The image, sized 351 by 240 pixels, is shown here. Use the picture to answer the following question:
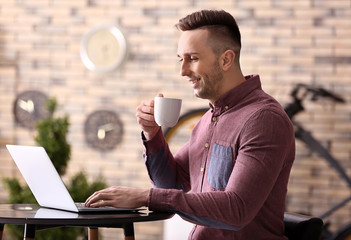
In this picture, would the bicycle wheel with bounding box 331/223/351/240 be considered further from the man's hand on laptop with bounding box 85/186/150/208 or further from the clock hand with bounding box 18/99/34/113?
the man's hand on laptop with bounding box 85/186/150/208

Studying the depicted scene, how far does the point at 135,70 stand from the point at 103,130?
58cm

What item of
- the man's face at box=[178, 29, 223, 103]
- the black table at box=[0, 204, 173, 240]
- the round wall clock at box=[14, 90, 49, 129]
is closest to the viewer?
the black table at box=[0, 204, 173, 240]

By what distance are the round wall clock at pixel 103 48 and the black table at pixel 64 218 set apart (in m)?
3.29

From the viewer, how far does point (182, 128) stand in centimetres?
525

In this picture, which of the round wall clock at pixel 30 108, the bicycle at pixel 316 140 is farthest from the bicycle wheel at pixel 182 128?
the round wall clock at pixel 30 108

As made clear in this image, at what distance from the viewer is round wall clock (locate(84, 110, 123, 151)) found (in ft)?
17.7

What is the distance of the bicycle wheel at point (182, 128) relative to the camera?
498 cm

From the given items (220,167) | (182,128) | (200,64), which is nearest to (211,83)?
(200,64)

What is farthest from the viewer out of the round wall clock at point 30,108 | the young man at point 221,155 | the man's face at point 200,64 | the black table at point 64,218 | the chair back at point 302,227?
the round wall clock at point 30,108

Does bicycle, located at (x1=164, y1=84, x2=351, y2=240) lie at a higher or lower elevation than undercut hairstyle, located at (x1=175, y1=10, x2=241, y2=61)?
lower

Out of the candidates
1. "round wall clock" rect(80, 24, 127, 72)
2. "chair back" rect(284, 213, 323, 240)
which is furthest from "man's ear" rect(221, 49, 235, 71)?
"round wall clock" rect(80, 24, 127, 72)

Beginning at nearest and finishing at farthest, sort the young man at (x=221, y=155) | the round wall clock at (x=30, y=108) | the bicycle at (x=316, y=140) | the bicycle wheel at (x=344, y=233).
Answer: the young man at (x=221, y=155), the bicycle wheel at (x=344, y=233), the bicycle at (x=316, y=140), the round wall clock at (x=30, y=108)

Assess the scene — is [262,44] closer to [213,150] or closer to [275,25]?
[275,25]

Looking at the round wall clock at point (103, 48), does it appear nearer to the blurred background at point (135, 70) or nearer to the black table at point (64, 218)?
the blurred background at point (135, 70)
